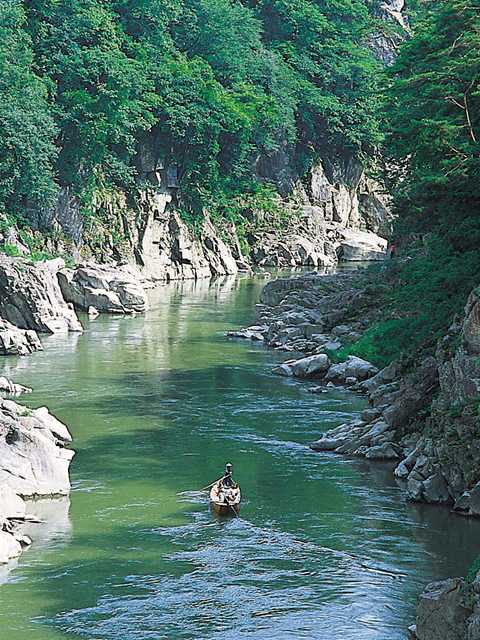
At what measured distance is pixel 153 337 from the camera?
45.2 meters

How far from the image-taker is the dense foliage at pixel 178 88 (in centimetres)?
5881

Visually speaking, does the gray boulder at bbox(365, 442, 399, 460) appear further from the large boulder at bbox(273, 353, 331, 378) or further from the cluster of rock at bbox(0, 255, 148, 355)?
the cluster of rock at bbox(0, 255, 148, 355)

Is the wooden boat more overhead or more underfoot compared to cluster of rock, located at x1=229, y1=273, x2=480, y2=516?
more underfoot

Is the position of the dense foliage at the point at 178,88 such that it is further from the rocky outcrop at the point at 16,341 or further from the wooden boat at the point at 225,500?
the wooden boat at the point at 225,500

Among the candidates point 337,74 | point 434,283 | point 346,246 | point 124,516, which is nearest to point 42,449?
point 124,516

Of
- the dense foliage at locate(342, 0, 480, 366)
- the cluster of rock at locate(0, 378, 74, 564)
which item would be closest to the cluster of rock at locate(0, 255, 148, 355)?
the dense foliage at locate(342, 0, 480, 366)

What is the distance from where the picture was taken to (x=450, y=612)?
13594 mm

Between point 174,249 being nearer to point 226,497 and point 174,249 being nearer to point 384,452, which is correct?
point 384,452

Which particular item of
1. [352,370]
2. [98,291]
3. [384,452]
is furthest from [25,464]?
[98,291]

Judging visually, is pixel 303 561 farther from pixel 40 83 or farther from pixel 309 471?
pixel 40 83

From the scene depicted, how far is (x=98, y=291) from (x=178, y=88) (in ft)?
89.9

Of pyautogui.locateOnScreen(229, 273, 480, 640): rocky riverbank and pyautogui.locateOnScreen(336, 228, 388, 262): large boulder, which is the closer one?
pyautogui.locateOnScreen(229, 273, 480, 640): rocky riverbank

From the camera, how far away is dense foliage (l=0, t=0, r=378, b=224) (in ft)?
193

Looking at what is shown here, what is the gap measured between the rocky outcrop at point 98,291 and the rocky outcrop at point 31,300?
5.19 metres
